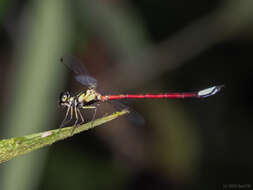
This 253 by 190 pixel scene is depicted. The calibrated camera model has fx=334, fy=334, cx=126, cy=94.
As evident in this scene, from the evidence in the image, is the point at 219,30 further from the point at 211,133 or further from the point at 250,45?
the point at 211,133

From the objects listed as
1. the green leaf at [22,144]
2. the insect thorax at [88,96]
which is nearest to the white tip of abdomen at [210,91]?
the insect thorax at [88,96]

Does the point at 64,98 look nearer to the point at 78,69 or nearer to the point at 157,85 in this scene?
the point at 78,69

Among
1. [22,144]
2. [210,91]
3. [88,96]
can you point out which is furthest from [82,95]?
[22,144]

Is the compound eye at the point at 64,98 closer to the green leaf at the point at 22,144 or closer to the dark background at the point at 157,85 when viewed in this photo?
the dark background at the point at 157,85

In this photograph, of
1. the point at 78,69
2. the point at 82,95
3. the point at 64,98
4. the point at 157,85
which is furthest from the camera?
the point at 157,85

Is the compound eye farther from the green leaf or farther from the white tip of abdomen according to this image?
the green leaf

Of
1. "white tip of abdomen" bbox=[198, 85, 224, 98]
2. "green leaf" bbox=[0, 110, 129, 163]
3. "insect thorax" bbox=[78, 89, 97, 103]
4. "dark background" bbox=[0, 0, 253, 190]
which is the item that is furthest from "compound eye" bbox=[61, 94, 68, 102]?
"green leaf" bbox=[0, 110, 129, 163]
